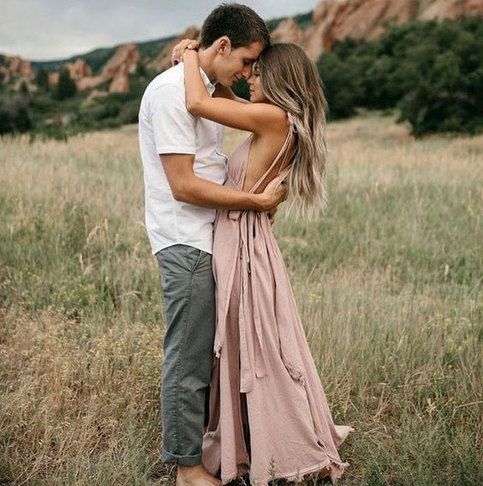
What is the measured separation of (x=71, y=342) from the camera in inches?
164

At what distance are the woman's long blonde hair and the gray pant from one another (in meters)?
0.55

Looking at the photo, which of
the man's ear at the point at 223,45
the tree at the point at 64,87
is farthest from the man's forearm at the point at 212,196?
the tree at the point at 64,87

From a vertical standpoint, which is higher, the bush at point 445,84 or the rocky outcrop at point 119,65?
the rocky outcrop at point 119,65

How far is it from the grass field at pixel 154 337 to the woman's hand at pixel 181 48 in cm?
171

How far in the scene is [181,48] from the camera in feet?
10.1

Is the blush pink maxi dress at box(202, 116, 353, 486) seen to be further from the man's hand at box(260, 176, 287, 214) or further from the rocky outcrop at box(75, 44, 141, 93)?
the rocky outcrop at box(75, 44, 141, 93)

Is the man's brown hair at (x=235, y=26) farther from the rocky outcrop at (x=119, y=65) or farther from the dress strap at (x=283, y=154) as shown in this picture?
the rocky outcrop at (x=119, y=65)

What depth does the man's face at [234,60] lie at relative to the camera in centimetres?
286

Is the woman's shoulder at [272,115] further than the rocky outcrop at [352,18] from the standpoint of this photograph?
No

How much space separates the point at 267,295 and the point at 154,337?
1509 mm

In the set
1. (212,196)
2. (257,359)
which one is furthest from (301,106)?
(257,359)

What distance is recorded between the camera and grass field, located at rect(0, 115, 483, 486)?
125 inches

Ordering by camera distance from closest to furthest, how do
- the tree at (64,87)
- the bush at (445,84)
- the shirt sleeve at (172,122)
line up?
the shirt sleeve at (172,122) → the bush at (445,84) → the tree at (64,87)

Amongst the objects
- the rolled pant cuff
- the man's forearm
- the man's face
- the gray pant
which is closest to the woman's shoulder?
the man's face
